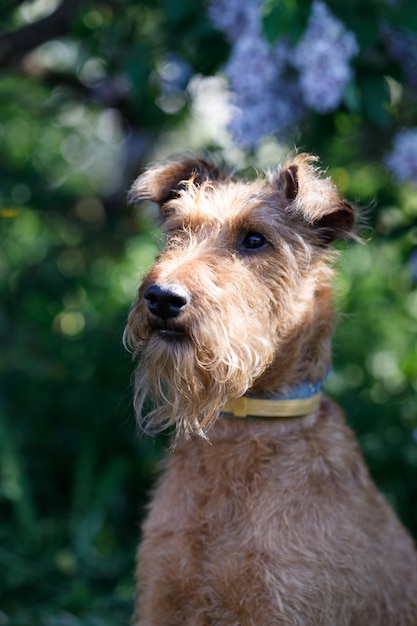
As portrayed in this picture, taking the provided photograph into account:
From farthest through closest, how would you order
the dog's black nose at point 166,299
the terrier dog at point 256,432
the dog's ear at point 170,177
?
the dog's ear at point 170,177 < the terrier dog at point 256,432 < the dog's black nose at point 166,299

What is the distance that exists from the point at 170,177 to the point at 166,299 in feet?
2.71

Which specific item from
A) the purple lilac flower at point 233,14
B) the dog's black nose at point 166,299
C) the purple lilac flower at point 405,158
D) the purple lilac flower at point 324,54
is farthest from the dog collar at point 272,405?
the purple lilac flower at point 233,14

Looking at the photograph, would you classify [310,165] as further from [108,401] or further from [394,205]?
[108,401]

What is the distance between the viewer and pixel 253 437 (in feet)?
8.74

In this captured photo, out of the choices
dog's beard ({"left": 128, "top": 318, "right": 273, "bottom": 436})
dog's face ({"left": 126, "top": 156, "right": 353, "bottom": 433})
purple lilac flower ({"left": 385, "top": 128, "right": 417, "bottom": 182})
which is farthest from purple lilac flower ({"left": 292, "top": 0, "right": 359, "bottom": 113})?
dog's beard ({"left": 128, "top": 318, "right": 273, "bottom": 436})

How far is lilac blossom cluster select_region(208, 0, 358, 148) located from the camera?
10.6ft

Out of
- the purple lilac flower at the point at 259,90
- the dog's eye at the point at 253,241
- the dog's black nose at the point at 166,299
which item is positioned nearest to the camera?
the dog's black nose at the point at 166,299

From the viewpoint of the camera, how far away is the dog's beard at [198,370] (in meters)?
2.40

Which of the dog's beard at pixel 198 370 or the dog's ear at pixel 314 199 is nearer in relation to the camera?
the dog's beard at pixel 198 370

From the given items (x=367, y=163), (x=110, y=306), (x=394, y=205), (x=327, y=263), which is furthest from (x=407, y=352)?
(x=327, y=263)

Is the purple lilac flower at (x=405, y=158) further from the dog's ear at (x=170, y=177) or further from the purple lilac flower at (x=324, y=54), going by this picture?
the dog's ear at (x=170, y=177)

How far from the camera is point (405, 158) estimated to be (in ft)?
11.7

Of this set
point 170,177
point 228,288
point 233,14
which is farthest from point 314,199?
point 233,14

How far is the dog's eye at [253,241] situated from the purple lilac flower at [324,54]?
875 millimetres
